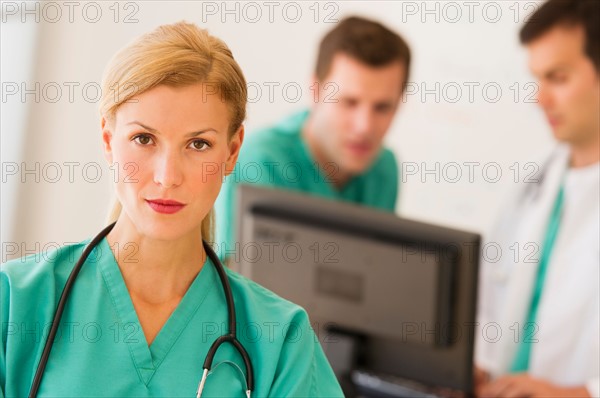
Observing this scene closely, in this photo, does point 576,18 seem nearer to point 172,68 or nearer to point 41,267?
point 172,68

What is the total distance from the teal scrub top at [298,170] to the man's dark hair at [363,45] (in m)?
0.19

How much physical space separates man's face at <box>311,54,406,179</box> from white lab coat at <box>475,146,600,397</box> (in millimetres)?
408

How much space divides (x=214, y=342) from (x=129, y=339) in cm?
10

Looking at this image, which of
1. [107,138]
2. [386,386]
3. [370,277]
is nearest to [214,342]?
[107,138]

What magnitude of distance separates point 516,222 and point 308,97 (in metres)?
0.94

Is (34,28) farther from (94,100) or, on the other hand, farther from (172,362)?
(172,362)

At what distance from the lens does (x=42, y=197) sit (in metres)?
2.71

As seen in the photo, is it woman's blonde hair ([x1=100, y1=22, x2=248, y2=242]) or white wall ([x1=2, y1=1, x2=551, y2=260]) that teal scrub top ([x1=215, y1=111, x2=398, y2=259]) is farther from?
woman's blonde hair ([x1=100, y1=22, x2=248, y2=242])

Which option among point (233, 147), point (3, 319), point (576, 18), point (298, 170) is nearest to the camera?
point (3, 319)

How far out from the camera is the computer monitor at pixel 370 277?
138 centimetres

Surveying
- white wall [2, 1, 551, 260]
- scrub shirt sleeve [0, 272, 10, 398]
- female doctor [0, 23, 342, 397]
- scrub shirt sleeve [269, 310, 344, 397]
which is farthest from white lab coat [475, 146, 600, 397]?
scrub shirt sleeve [0, 272, 10, 398]

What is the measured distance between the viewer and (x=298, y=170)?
2053 millimetres

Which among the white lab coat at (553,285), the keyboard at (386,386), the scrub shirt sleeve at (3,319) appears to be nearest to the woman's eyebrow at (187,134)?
the scrub shirt sleeve at (3,319)

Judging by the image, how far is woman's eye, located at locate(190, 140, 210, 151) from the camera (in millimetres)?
944
